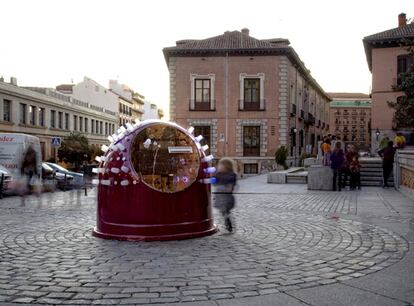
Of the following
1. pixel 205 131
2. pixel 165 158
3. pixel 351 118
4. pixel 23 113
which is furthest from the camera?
pixel 351 118

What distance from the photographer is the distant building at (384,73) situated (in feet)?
129

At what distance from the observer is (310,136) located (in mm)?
59531

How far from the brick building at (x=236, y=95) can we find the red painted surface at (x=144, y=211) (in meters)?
31.8

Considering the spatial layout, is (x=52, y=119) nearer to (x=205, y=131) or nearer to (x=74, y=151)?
(x=74, y=151)

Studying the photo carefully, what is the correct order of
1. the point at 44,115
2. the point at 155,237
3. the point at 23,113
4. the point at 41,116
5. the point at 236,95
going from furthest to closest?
1. the point at 44,115
2. the point at 41,116
3. the point at 23,113
4. the point at 236,95
5. the point at 155,237

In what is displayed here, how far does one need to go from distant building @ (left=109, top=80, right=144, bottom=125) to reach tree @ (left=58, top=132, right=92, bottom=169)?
3581cm

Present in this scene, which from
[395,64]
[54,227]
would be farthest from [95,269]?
[395,64]

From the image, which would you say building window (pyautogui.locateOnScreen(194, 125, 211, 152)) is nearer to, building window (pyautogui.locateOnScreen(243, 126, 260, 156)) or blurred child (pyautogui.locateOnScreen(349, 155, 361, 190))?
building window (pyautogui.locateOnScreen(243, 126, 260, 156))

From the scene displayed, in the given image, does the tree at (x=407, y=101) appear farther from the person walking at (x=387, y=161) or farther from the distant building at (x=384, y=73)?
the distant building at (x=384, y=73)

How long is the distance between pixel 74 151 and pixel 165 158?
39.4 m

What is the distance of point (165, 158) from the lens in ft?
28.5

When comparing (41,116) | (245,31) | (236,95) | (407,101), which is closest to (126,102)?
→ (41,116)

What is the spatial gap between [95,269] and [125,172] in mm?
2481

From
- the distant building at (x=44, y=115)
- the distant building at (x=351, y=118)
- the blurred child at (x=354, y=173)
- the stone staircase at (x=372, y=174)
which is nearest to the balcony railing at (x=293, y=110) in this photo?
the stone staircase at (x=372, y=174)
